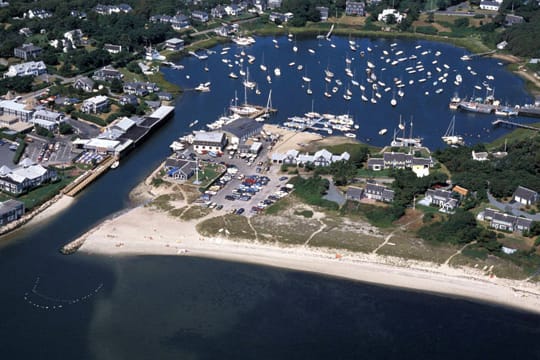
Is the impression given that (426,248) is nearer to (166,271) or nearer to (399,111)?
(166,271)

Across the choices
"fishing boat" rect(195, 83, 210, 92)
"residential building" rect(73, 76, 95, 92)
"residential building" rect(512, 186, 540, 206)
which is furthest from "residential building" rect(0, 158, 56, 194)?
"residential building" rect(512, 186, 540, 206)

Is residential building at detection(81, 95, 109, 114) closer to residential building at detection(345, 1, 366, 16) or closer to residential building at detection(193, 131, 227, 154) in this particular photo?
residential building at detection(193, 131, 227, 154)

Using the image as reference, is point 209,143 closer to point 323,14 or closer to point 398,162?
point 398,162

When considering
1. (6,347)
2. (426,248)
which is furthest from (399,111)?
(6,347)

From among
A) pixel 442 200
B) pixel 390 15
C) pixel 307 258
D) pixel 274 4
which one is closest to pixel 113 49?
pixel 274 4

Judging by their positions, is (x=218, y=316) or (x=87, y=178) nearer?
(x=218, y=316)

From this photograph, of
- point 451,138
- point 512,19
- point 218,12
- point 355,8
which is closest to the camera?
point 451,138
